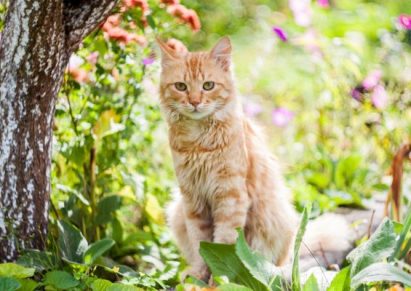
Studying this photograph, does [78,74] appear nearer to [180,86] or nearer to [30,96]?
[180,86]

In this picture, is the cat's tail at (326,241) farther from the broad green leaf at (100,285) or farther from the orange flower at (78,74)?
the orange flower at (78,74)

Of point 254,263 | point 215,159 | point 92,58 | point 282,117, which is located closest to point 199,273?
point 215,159

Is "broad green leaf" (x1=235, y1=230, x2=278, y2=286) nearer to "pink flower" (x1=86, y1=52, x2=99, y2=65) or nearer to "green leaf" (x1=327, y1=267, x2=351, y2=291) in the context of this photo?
"green leaf" (x1=327, y1=267, x2=351, y2=291)

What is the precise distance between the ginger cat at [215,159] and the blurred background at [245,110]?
0.23 metres

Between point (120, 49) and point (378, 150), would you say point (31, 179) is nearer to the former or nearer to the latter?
point (120, 49)

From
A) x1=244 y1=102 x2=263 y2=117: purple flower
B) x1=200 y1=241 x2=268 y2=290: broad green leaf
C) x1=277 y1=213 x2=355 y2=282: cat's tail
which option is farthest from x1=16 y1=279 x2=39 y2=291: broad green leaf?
x1=244 y1=102 x2=263 y2=117: purple flower

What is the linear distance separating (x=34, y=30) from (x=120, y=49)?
3.00 feet

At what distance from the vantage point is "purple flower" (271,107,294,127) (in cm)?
604

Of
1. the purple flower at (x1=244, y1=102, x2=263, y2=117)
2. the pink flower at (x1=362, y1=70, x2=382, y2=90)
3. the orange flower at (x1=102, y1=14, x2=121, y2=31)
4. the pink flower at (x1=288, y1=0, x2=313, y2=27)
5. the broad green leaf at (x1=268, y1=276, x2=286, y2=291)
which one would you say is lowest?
the broad green leaf at (x1=268, y1=276, x2=286, y2=291)

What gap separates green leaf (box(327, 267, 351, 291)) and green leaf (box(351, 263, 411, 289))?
0.19ft

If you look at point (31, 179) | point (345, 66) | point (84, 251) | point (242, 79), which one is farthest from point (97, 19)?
point (242, 79)

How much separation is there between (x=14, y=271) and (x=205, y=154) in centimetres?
106

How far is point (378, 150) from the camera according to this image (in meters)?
5.49

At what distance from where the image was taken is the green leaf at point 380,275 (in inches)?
104
